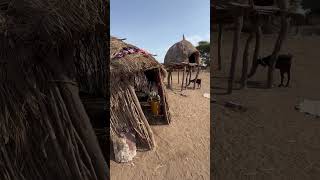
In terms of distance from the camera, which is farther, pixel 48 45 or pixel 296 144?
pixel 296 144

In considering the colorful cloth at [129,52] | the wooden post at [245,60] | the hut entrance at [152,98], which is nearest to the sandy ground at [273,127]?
the wooden post at [245,60]

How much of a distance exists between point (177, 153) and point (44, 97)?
4266 millimetres

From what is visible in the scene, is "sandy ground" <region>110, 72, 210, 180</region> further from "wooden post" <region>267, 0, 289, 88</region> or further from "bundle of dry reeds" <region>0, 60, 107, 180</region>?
"bundle of dry reeds" <region>0, 60, 107, 180</region>

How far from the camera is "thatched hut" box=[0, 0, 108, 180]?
2.26m

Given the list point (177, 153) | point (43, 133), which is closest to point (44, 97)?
point (43, 133)

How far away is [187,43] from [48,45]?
9993 mm

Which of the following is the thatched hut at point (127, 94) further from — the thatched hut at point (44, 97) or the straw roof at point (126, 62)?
the thatched hut at point (44, 97)

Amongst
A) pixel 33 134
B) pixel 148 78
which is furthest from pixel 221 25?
pixel 148 78

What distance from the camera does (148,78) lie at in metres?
7.64

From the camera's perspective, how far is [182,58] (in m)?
11.4

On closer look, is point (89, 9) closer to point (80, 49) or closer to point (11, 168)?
point (80, 49)

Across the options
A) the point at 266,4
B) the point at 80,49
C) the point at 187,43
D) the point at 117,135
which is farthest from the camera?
the point at 187,43

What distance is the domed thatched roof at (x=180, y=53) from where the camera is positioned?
37.1 ft

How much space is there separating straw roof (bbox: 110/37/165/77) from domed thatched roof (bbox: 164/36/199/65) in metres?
4.69
